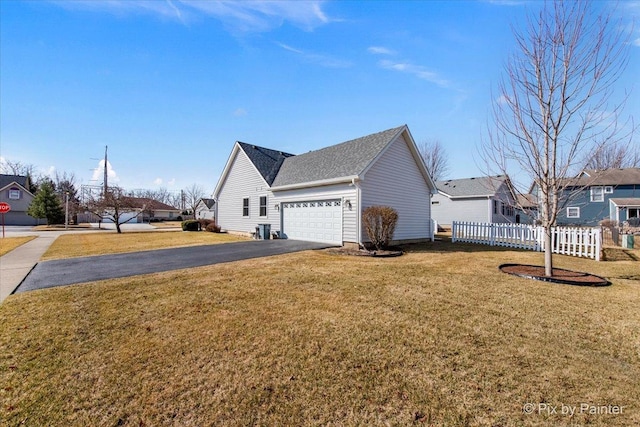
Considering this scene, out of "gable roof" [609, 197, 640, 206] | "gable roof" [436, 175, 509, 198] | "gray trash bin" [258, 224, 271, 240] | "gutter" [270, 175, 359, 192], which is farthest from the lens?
"gable roof" [609, 197, 640, 206]

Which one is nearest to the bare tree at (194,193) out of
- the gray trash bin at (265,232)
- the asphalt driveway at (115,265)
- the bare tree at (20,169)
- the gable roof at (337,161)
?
the bare tree at (20,169)

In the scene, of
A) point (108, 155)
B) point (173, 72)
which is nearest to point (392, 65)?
point (173, 72)

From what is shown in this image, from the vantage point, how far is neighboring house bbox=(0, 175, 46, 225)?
3944 cm

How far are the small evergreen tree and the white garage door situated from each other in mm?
38140

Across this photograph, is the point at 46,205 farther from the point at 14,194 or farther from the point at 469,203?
the point at 469,203

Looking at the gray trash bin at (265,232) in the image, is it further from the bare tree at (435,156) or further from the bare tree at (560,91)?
the bare tree at (435,156)

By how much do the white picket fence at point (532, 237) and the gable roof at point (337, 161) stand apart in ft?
23.0

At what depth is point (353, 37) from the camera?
11820 millimetres

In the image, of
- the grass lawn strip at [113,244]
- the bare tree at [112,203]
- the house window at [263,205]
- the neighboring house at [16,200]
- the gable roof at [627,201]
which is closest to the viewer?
the grass lawn strip at [113,244]

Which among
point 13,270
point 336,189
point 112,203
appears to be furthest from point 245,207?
point 112,203

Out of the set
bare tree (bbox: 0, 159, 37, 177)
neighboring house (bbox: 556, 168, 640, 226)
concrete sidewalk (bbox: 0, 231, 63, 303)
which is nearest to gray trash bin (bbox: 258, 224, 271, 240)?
concrete sidewalk (bbox: 0, 231, 63, 303)

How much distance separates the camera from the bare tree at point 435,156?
38312mm

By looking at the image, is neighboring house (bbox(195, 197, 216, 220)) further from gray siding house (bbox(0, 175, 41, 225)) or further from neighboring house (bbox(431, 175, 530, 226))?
neighboring house (bbox(431, 175, 530, 226))

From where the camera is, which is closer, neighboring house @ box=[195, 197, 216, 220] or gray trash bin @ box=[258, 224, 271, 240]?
gray trash bin @ box=[258, 224, 271, 240]
